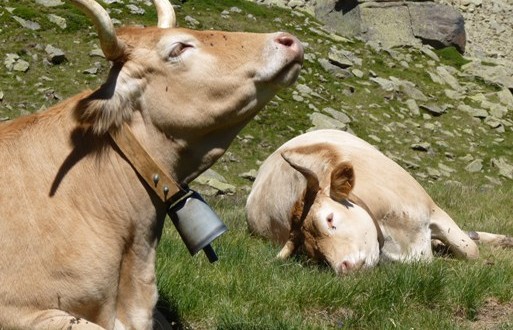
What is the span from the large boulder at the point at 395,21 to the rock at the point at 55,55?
40.4 ft

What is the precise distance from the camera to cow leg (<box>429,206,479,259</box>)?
987cm

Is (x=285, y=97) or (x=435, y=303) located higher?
(x=435, y=303)

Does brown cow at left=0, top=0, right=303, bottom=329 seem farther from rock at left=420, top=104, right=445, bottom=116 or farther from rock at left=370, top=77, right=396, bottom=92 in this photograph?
rock at left=370, top=77, right=396, bottom=92

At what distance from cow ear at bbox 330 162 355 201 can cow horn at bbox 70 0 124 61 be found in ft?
13.9

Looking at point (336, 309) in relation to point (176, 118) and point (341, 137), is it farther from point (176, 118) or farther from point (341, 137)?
point (341, 137)

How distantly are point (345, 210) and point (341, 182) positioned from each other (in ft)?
0.96

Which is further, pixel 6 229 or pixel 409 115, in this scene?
pixel 409 115

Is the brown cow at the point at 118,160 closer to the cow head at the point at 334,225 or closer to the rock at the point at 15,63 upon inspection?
the cow head at the point at 334,225

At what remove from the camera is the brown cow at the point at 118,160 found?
200 inches

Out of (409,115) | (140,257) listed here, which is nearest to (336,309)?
(140,257)

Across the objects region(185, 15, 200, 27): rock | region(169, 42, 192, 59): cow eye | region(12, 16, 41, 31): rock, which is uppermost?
region(169, 42, 192, 59): cow eye

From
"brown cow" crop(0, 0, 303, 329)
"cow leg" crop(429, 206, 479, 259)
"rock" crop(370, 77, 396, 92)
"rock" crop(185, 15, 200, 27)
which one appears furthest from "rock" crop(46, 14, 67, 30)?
"brown cow" crop(0, 0, 303, 329)

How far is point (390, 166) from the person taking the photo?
1084cm

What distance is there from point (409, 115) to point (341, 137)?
10522 mm
